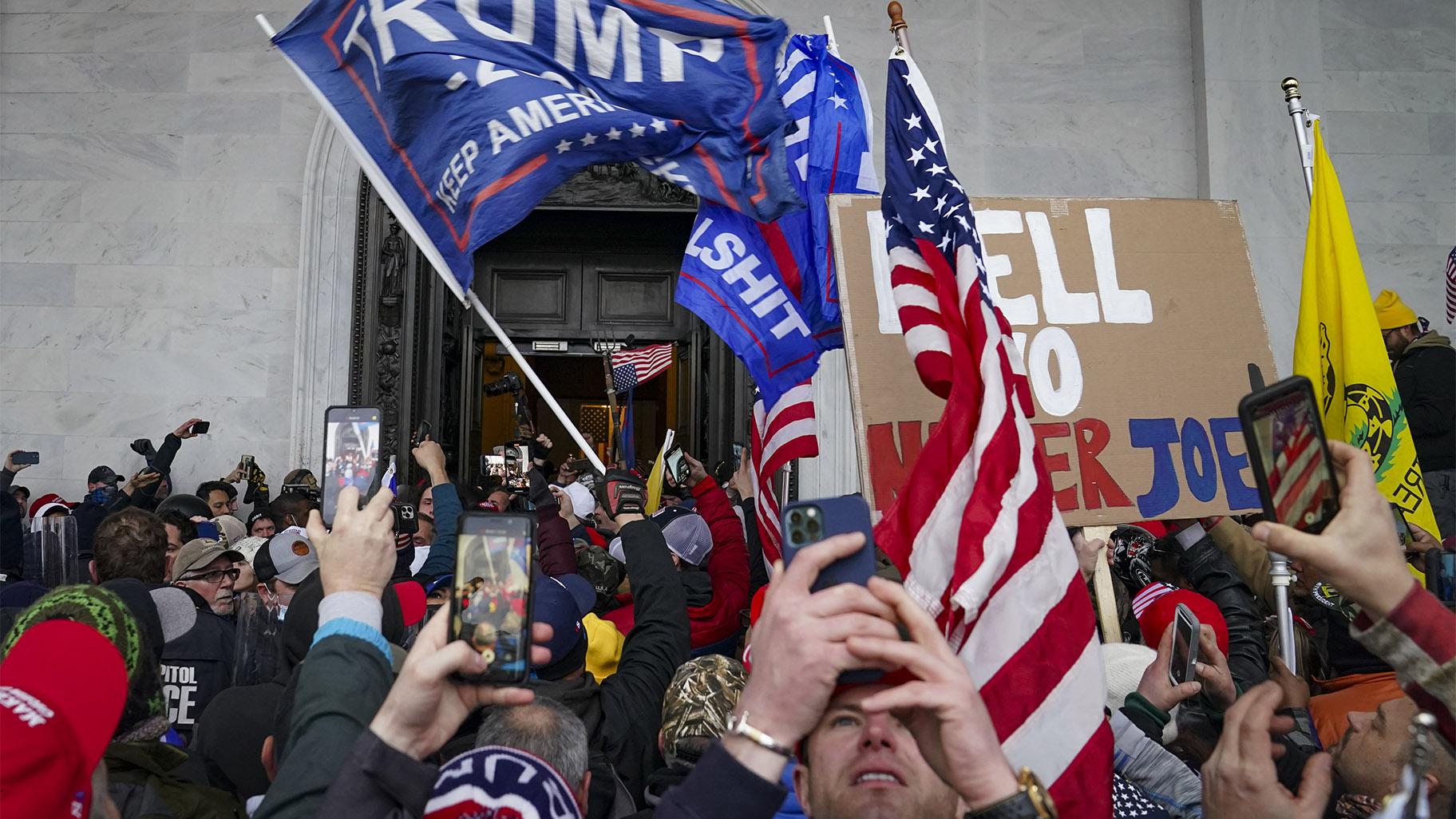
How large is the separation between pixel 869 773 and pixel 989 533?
101 cm

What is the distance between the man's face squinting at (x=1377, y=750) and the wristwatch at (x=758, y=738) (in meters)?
1.43

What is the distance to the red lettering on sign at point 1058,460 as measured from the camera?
3.85 meters

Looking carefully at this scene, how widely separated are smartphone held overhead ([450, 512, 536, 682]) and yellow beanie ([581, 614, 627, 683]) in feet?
7.50

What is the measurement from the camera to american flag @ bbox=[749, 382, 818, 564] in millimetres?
4910

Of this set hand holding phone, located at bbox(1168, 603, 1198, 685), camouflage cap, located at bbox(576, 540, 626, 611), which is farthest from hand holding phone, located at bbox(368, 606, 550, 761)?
camouflage cap, located at bbox(576, 540, 626, 611)

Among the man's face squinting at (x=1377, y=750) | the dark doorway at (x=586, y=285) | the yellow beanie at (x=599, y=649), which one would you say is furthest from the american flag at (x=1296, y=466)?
the dark doorway at (x=586, y=285)

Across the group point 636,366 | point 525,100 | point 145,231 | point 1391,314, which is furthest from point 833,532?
point 145,231

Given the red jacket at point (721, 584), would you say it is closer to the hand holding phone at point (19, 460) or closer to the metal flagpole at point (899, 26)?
the metal flagpole at point (899, 26)

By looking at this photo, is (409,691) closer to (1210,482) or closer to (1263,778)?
(1263,778)

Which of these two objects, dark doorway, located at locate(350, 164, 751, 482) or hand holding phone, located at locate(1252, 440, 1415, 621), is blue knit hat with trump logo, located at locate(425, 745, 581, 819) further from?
dark doorway, located at locate(350, 164, 751, 482)

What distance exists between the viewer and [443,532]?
4.47 meters

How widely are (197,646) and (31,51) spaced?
9313 millimetres

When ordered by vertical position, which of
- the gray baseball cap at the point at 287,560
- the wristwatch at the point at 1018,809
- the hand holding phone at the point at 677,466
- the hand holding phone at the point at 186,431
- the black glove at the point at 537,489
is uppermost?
the hand holding phone at the point at 186,431

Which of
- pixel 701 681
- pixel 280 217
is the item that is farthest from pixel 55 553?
pixel 280 217
